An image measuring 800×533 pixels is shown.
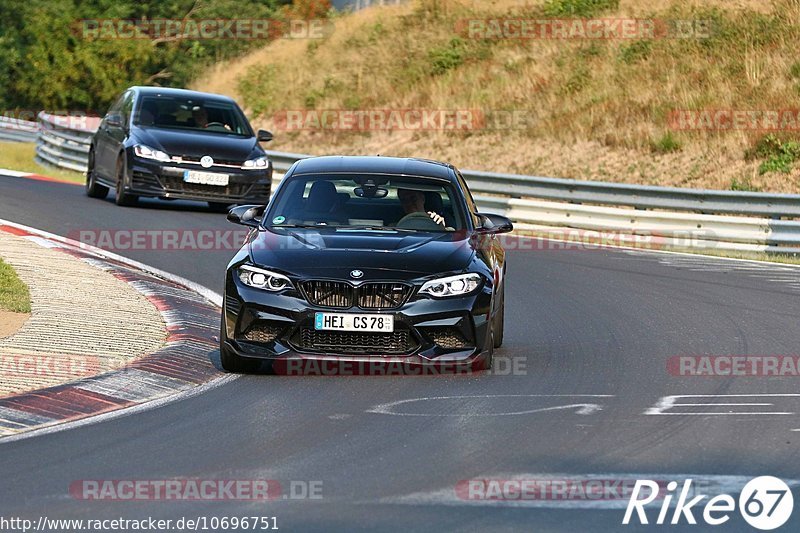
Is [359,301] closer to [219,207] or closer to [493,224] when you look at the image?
[493,224]

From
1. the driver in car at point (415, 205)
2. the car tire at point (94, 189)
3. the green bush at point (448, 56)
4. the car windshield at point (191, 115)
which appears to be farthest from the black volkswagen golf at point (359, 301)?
the green bush at point (448, 56)

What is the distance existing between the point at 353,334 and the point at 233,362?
0.88m

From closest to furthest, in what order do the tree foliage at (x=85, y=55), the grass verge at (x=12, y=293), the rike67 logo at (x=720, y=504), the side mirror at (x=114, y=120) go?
1. the rike67 logo at (x=720, y=504)
2. the grass verge at (x=12, y=293)
3. the side mirror at (x=114, y=120)
4. the tree foliage at (x=85, y=55)

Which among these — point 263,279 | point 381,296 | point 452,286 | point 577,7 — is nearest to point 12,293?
point 263,279

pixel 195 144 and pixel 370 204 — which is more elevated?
pixel 370 204

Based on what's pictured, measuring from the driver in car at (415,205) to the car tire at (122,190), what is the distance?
1094cm

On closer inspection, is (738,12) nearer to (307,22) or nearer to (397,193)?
(307,22)

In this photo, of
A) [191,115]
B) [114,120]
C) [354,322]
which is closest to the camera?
[354,322]

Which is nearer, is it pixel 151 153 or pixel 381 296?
pixel 381 296

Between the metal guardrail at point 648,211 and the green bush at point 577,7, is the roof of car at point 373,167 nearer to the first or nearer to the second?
the metal guardrail at point 648,211

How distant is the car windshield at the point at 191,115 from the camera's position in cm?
2261

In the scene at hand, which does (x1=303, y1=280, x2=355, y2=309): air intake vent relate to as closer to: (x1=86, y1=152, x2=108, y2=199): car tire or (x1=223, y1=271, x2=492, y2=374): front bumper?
(x1=223, y1=271, x2=492, y2=374): front bumper

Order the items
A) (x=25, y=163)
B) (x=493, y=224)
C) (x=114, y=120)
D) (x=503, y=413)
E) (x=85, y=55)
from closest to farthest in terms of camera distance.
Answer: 1. (x=503, y=413)
2. (x=493, y=224)
3. (x=114, y=120)
4. (x=25, y=163)
5. (x=85, y=55)

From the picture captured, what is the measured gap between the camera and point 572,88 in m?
36.0
